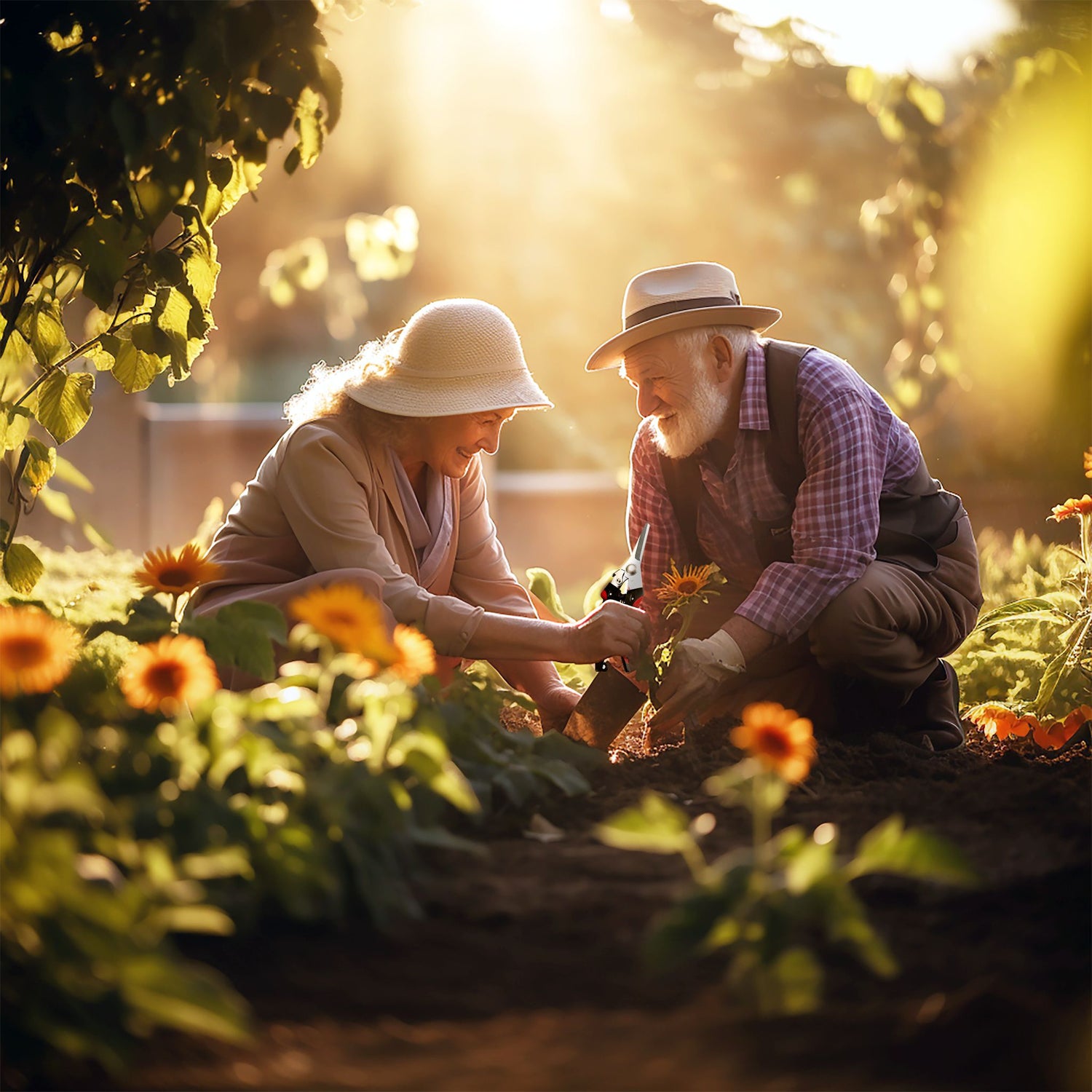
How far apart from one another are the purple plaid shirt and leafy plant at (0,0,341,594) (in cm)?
122

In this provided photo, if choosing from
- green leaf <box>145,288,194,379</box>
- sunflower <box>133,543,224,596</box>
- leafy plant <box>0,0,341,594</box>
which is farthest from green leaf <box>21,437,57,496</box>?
sunflower <box>133,543,224,596</box>

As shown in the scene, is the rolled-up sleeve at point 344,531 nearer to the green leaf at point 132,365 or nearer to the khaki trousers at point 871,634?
the green leaf at point 132,365

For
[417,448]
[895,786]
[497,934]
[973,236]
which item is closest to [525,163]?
[973,236]

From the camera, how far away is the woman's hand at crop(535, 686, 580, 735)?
Result: 117 inches

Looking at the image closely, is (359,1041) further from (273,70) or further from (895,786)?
(273,70)

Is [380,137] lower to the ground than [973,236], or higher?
higher

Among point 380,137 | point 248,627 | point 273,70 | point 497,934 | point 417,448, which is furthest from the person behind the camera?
point 380,137

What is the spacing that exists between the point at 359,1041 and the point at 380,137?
32.8 feet

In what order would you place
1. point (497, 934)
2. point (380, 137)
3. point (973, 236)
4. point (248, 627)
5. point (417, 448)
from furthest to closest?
point (380, 137)
point (973, 236)
point (417, 448)
point (248, 627)
point (497, 934)

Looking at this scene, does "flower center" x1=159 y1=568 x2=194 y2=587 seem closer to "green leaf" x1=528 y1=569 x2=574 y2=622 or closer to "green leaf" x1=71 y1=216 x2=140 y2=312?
"green leaf" x1=71 y1=216 x2=140 y2=312

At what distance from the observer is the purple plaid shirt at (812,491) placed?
267cm

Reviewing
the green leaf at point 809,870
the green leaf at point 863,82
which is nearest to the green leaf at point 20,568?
the green leaf at point 809,870

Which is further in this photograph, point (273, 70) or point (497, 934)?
point (273, 70)

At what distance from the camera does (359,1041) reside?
122 cm
